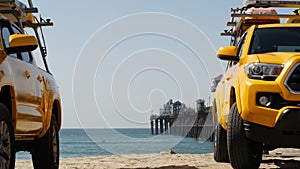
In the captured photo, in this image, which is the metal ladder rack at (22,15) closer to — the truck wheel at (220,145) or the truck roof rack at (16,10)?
the truck roof rack at (16,10)

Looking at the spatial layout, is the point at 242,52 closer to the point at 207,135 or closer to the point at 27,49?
the point at 27,49

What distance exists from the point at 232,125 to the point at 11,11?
398 centimetres

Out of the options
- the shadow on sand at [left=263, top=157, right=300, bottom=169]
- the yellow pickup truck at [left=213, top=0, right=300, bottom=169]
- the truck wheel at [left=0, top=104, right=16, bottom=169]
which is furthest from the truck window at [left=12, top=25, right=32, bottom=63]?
the shadow on sand at [left=263, top=157, right=300, bottom=169]

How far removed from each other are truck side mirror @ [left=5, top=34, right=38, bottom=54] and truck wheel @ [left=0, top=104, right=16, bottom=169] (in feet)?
2.88

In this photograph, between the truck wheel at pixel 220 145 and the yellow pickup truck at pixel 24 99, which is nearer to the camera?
the yellow pickup truck at pixel 24 99

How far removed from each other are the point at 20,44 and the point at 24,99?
714 millimetres

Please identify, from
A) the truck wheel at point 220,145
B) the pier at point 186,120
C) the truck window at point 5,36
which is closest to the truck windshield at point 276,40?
the truck wheel at point 220,145

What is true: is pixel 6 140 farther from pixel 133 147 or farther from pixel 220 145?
pixel 133 147

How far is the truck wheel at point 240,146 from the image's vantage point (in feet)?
22.3

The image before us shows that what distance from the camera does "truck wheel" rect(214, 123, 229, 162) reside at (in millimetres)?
9820

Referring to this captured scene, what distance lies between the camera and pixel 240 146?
680 centimetres

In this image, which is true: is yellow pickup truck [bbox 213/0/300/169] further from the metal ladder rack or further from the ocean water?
the ocean water

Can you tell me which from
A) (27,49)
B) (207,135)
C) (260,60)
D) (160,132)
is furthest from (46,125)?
(160,132)

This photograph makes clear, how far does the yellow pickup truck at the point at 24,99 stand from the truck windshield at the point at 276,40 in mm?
2839
